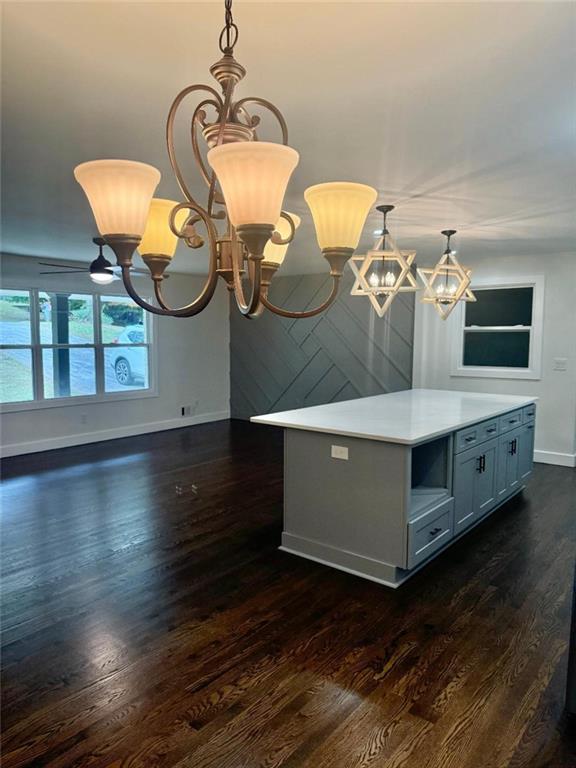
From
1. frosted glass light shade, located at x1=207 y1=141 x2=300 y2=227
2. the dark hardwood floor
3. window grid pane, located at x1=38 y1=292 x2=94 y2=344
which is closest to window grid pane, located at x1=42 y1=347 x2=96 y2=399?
window grid pane, located at x1=38 y1=292 x2=94 y2=344

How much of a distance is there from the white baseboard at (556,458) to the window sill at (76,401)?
516 cm

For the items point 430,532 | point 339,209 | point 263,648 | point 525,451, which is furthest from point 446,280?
point 263,648

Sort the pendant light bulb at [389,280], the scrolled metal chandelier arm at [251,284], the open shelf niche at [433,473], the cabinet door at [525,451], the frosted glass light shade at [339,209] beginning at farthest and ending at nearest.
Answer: the cabinet door at [525,451] → the pendant light bulb at [389,280] → the open shelf niche at [433,473] → the frosted glass light shade at [339,209] → the scrolled metal chandelier arm at [251,284]

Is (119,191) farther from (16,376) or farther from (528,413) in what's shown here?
(16,376)

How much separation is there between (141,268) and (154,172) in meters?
5.61

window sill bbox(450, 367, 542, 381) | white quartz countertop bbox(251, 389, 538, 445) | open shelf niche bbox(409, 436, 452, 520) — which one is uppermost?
window sill bbox(450, 367, 542, 381)

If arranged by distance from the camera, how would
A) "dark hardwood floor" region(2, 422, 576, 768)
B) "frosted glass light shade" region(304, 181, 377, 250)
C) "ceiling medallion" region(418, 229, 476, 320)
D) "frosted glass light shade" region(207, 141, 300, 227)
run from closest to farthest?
"frosted glass light shade" region(207, 141, 300, 227)
"frosted glass light shade" region(304, 181, 377, 250)
"dark hardwood floor" region(2, 422, 576, 768)
"ceiling medallion" region(418, 229, 476, 320)

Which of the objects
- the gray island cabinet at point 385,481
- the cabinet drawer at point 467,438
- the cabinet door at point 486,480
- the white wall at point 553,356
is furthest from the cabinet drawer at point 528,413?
the white wall at point 553,356

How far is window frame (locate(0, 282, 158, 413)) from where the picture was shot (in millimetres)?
5980

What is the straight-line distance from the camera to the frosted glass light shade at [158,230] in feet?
5.35

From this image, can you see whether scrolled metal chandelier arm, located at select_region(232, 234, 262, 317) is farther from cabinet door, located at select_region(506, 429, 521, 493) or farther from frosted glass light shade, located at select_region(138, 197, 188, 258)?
cabinet door, located at select_region(506, 429, 521, 493)

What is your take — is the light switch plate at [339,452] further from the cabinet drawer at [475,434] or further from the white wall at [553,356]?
the white wall at [553,356]

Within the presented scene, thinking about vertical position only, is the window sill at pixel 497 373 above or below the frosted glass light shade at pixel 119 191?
below

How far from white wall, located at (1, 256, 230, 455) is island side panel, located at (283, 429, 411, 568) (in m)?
4.15
